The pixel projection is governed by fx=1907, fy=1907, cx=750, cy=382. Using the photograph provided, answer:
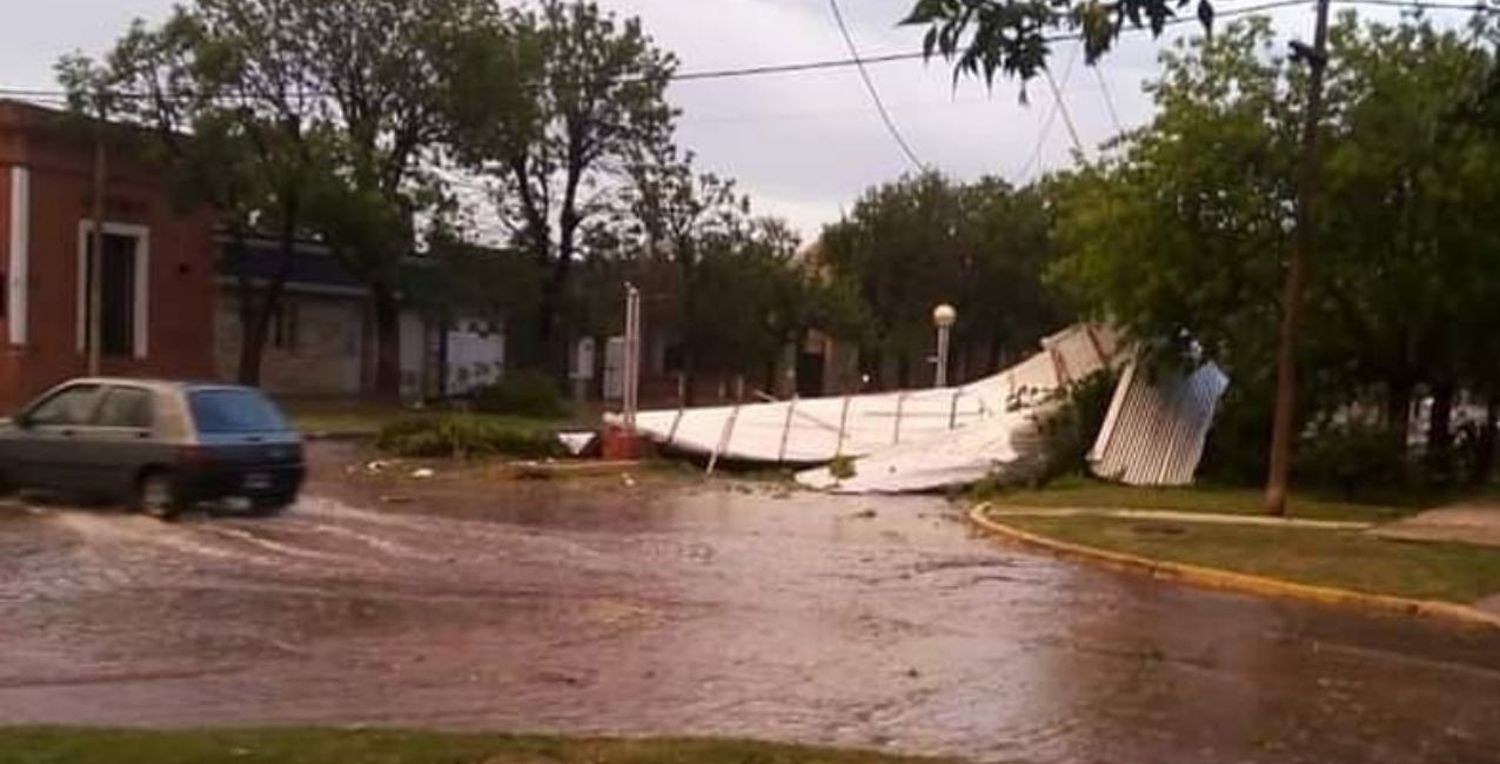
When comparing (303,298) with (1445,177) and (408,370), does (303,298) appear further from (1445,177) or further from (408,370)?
(1445,177)

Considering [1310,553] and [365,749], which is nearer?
[365,749]

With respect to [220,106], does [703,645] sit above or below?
below

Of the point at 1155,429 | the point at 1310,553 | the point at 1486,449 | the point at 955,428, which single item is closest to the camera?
the point at 1310,553

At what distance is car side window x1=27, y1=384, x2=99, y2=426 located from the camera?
21812 millimetres

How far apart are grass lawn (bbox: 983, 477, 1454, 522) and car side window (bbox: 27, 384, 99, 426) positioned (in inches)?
493

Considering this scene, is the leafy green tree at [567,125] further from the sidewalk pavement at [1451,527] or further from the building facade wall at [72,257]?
the sidewalk pavement at [1451,527]

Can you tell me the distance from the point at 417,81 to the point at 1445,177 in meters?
30.8

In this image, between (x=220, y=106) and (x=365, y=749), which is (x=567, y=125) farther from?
(x=365, y=749)

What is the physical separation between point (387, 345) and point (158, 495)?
3514cm

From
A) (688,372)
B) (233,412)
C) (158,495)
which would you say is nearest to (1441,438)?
(233,412)

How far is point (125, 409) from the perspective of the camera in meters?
21.4

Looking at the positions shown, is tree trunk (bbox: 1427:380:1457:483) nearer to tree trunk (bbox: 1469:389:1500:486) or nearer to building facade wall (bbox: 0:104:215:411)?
tree trunk (bbox: 1469:389:1500:486)

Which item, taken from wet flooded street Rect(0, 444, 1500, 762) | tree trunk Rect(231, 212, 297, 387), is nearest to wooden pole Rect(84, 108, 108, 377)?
tree trunk Rect(231, 212, 297, 387)

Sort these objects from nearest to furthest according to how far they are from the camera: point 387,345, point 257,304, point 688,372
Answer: point 257,304
point 387,345
point 688,372
